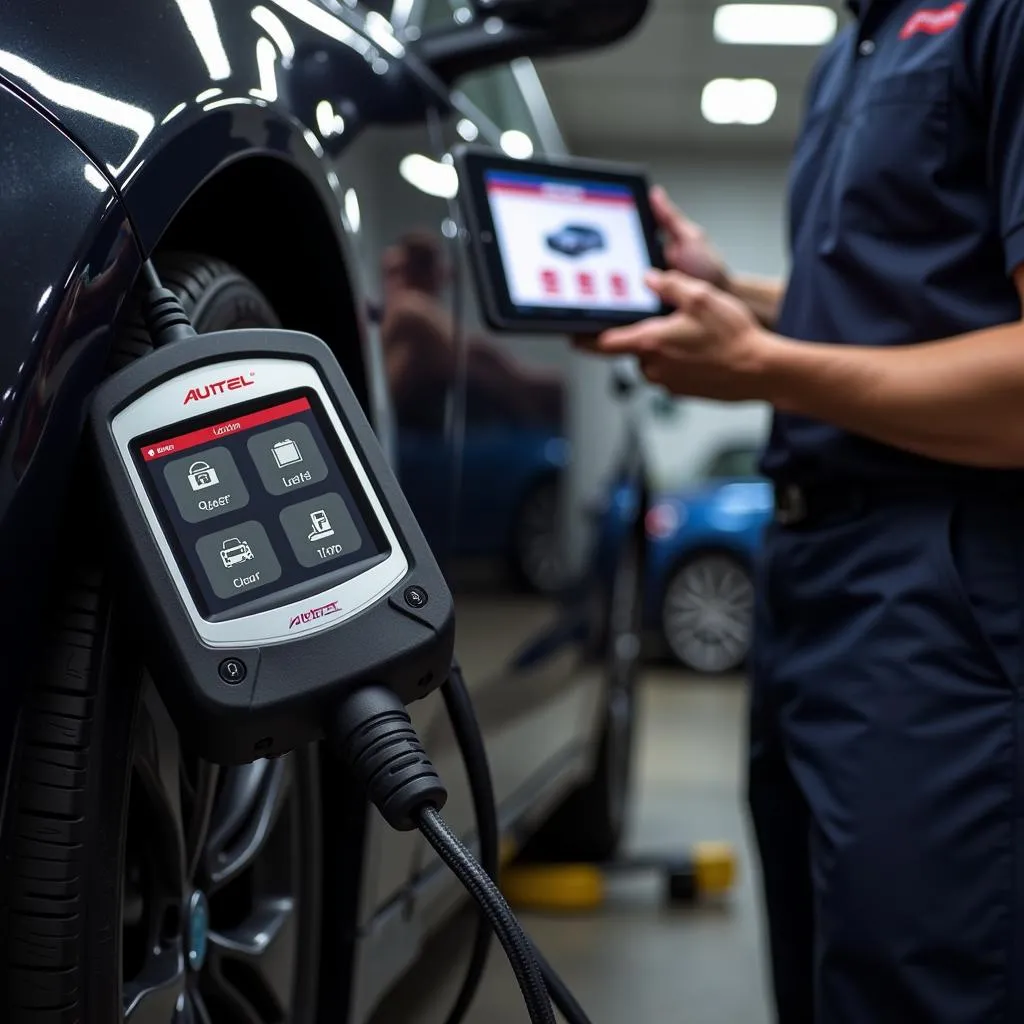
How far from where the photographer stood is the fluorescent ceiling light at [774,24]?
7.75 metres

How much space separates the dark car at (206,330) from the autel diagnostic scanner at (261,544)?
0.09 ft

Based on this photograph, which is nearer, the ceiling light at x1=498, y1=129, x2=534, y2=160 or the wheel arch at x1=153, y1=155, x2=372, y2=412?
the wheel arch at x1=153, y1=155, x2=372, y2=412

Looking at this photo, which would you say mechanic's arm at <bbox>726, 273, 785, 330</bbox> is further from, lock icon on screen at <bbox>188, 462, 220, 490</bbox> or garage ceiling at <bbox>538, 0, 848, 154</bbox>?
garage ceiling at <bbox>538, 0, 848, 154</bbox>

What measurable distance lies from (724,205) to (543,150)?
8.46m

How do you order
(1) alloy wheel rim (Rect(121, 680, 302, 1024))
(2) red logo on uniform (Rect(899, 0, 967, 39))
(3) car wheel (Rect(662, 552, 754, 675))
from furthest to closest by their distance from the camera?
(3) car wheel (Rect(662, 552, 754, 675))
(2) red logo on uniform (Rect(899, 0, 967, 39))
(1) alloy wheel rim (Rect(121, 680, 302, 1024))

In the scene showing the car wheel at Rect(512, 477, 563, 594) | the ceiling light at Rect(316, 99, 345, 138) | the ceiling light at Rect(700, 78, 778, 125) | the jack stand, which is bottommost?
the ceiling light at Rect(700, 78, 778, 125)

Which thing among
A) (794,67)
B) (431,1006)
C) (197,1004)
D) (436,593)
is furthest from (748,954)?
(794,67)

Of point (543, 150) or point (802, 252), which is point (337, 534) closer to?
point (802, 252)

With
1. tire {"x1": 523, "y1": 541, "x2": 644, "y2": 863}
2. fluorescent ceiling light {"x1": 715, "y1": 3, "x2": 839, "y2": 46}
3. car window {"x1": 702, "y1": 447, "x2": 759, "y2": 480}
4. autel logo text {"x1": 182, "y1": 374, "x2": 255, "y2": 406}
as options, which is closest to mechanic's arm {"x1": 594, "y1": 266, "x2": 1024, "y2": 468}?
autel logo text {"x1": 182, "y1": 374, "x2": 255, "y2": 406}

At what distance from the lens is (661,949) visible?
7.75 ft

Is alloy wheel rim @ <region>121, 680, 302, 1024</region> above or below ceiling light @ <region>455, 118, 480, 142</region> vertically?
below

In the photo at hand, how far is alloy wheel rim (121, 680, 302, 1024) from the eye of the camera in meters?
0.86

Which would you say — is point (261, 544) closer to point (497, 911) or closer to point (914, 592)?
point (497, 911)

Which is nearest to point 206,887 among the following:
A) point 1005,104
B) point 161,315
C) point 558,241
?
point 161,315
